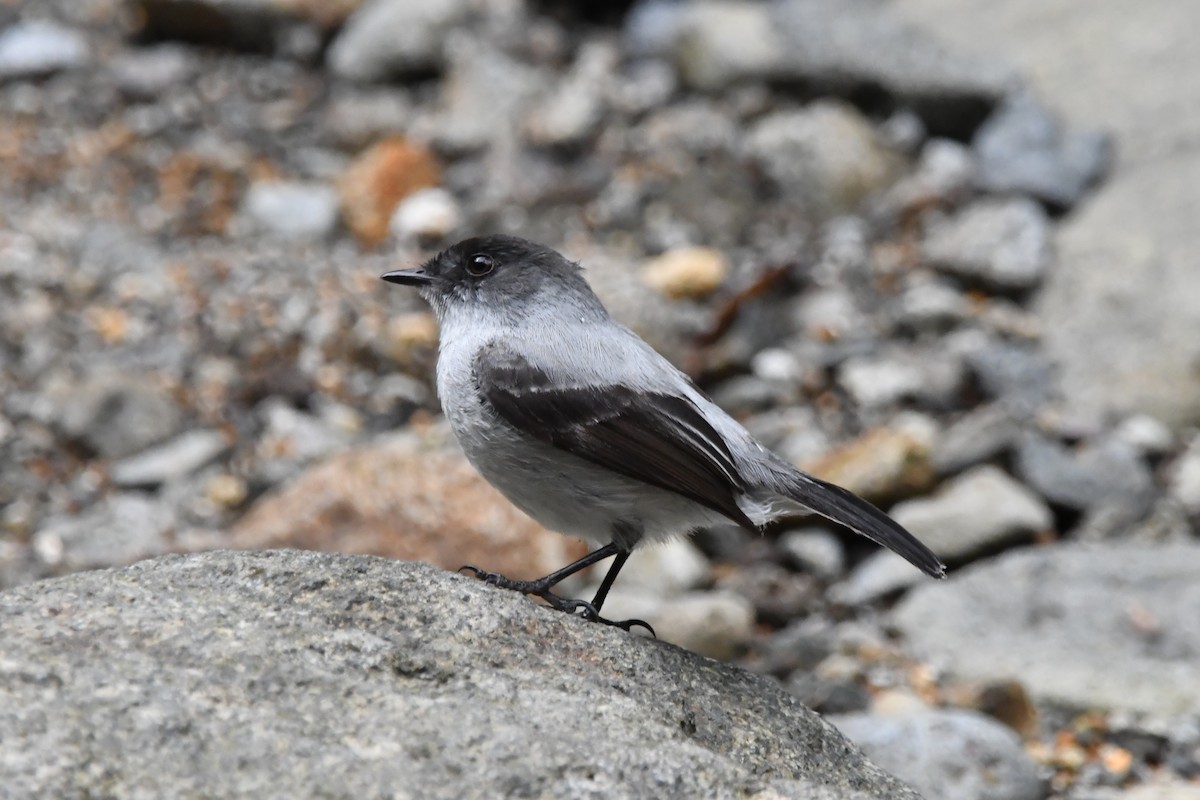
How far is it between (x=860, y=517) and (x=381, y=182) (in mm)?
6326

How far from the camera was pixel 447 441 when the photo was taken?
7633mm

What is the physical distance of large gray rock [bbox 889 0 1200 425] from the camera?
26.6 ft

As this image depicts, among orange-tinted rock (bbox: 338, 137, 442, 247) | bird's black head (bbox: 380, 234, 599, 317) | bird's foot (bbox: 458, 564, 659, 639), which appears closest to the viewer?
bird's foot (bbox: 458, 564, 659, 639)

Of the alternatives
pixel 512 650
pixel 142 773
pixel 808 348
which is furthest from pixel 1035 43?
pixel 142 773

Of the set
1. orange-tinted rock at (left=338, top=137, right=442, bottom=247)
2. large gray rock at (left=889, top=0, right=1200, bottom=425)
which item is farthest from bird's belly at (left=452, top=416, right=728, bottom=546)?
orange-tinted rock at (left=338, top=137, right=442, bottom=247)

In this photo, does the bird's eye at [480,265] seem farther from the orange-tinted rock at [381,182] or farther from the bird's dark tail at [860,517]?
the orange-tinted rock at [381,182]

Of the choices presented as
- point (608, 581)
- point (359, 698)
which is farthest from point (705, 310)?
point (359, 698)

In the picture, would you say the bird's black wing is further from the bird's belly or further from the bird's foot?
the bird's foot

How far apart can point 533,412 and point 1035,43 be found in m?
7.86

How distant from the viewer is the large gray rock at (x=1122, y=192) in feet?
26.6

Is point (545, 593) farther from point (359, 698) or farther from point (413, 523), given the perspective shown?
point (413, 523)

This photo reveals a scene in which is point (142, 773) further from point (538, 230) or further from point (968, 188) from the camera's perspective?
point (968, 188)

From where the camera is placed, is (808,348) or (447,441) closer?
(447,441)

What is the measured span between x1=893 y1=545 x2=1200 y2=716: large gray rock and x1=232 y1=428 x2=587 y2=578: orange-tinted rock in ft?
5.99
